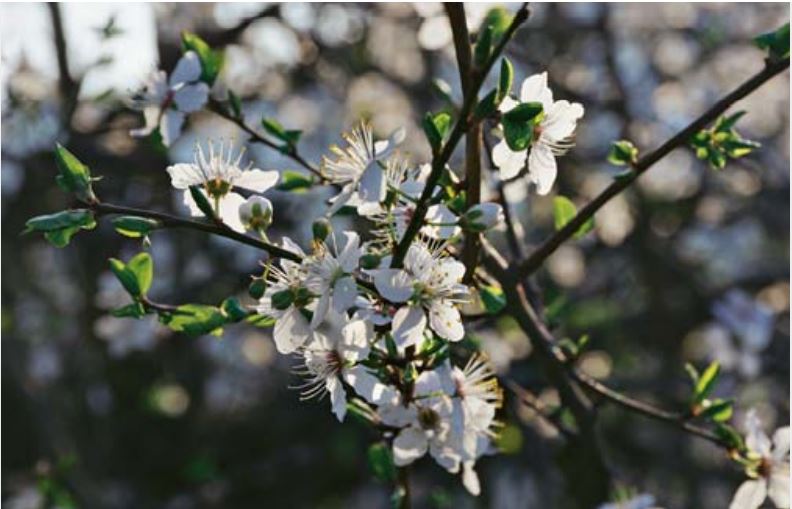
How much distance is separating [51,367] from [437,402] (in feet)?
10.6

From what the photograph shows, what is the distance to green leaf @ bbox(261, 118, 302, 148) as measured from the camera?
1605 mm

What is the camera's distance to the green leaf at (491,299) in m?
1.35

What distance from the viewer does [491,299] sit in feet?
4.43

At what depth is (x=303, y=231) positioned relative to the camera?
12.3 feet

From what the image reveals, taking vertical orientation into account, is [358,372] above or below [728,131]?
below

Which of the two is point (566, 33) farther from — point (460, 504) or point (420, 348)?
point (420, 348)

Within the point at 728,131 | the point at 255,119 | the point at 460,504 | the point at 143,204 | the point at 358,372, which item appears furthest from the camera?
the point at 460,504

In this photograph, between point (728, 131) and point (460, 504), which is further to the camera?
point (460, 504)

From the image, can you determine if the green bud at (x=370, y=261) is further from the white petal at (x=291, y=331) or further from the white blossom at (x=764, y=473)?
the white blossom at (x=764, y=473)

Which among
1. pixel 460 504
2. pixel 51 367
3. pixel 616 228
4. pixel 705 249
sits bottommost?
pixel 460 504

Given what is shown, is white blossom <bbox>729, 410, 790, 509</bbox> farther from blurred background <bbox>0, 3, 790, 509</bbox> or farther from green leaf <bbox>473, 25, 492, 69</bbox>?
blurred background <bbox>0, 3, 790, 509</bbox>

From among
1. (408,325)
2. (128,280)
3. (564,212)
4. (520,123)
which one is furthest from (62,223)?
(564,212)

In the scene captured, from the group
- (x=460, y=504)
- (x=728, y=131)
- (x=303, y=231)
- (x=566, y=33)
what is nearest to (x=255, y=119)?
(x=303, y=231)

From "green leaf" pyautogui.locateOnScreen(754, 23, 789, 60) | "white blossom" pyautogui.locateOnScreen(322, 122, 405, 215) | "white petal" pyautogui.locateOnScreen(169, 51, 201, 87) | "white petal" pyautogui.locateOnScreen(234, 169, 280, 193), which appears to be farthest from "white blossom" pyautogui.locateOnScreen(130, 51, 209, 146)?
"green leaf" pyautogui.locateOnScreen(754, 23, 789, 60)
